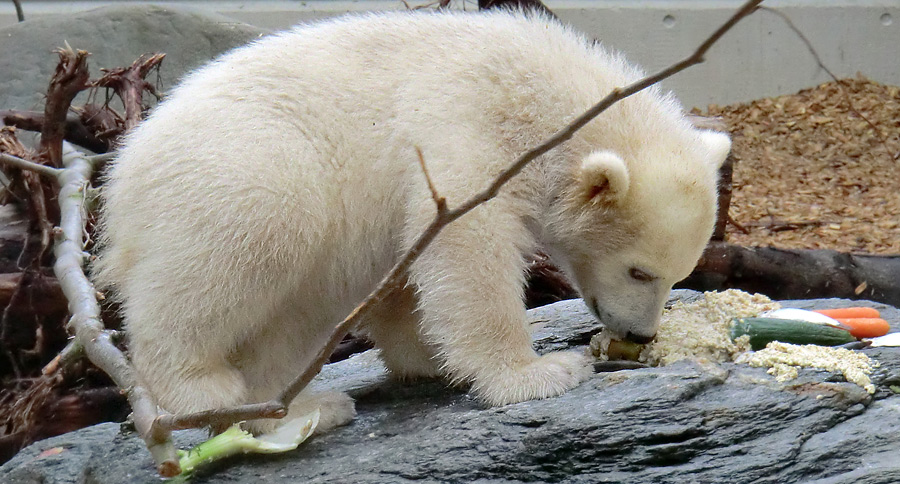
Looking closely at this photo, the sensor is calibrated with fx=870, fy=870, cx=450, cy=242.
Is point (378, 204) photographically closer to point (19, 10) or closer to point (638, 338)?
point (638, 338)

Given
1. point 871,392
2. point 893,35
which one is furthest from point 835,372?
point 893,35

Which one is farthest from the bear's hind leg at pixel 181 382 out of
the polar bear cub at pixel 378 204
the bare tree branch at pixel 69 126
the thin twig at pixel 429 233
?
the bare tree branch at pixel 69 126

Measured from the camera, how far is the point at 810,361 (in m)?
3.56

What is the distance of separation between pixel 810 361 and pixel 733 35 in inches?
Result: 361

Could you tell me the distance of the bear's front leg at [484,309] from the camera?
11.7ft

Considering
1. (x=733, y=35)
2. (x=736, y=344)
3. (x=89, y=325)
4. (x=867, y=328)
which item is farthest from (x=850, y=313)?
(x=733, y=35)

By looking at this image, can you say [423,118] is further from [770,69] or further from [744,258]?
[770,69]

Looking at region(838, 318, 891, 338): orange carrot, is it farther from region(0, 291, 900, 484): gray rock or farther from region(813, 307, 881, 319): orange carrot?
region(0, 291, 900, 484): gray rock

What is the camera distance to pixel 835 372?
3504 mm

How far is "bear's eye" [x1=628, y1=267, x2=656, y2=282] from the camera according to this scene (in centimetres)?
380

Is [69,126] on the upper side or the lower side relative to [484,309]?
upper

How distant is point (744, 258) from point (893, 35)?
23.9ft

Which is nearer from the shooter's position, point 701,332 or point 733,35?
point 701,332

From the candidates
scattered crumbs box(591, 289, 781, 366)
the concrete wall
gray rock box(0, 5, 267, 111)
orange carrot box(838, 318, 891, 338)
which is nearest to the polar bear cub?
scattered crumbs box(591, 289, 781, 366)
